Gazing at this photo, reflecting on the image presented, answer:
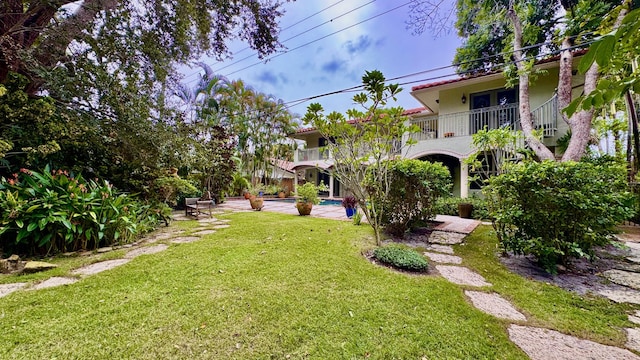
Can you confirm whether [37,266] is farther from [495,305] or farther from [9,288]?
[495,305]

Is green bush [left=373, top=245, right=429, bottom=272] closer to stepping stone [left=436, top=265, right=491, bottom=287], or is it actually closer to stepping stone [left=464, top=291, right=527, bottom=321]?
stepping stone [left=436, top=265, right=491, bottom=287]

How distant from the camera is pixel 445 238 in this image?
17.5 ft

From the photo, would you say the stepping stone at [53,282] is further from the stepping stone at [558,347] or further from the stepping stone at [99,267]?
the stepping stone at [558,347]

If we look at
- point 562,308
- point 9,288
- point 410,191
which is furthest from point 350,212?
point 9,288

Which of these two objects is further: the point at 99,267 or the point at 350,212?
the point at 350,212

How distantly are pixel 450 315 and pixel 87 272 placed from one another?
4.58m

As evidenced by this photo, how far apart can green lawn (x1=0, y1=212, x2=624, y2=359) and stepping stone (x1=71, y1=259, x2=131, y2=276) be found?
238 millimetres

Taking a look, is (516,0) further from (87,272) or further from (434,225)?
(87,272)

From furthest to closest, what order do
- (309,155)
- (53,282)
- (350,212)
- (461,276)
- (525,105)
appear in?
(309,155) → (525,105) → (350,212) → (461,276) → (53,282)

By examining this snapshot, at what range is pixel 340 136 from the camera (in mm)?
4484

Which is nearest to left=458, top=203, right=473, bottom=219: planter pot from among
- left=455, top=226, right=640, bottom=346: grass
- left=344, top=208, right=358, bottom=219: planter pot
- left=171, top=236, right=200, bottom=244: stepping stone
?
left=344, top=208, right=358, bottom=219: planter pot

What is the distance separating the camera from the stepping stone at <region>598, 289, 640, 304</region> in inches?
111

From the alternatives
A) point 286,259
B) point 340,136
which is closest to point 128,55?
point 340,136

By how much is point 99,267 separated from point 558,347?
5390 mm
